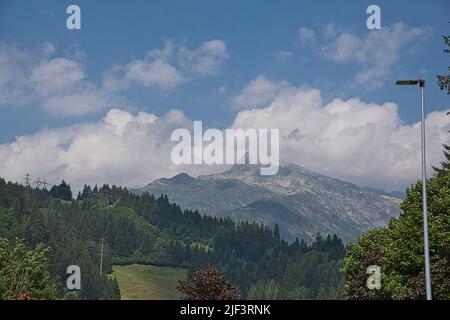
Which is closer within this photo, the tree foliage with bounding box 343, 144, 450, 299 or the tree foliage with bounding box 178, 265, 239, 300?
the tree foliage with bounding box 343, 144, 450, 299

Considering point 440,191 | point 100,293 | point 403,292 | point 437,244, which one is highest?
point 440,191

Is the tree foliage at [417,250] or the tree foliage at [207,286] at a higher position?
the tree foliage at [417,250]

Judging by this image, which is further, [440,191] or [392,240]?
[392,240]

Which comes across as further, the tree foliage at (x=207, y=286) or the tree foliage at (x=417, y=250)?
the tree foliage at (x=207, y=286)

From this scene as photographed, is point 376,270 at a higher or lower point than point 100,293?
higher

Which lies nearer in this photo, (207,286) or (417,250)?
(207,286)

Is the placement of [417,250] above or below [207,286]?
above

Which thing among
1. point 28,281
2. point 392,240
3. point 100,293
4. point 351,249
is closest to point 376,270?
point 392,240

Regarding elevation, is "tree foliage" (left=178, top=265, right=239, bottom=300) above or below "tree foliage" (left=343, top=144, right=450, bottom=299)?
below
